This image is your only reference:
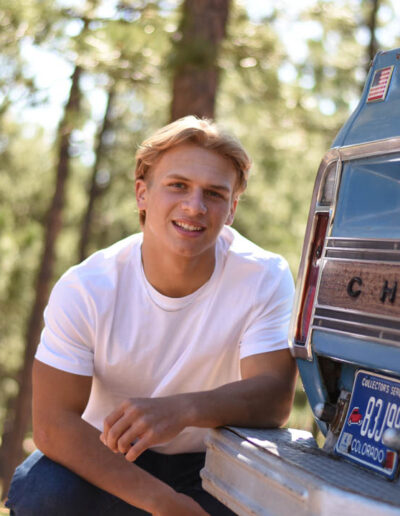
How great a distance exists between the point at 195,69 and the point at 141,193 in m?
3.35

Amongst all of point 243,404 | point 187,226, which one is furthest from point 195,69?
point 243,404

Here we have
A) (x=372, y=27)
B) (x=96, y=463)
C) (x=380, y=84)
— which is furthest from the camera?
(x=372, y=27)

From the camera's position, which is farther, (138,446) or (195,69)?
(195,69)

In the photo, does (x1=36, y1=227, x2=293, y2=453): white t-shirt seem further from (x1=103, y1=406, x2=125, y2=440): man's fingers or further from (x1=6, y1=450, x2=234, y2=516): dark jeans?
(x1=103, y1=406, x2=125, y2=440): man's fingers

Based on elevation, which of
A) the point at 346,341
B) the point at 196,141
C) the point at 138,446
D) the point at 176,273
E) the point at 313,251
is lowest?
the point at 138,446

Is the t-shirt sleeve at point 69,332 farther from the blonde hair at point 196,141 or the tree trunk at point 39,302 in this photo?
the tree trunk at point 39,302

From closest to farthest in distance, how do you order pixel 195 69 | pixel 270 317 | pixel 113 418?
pixel 113 418 → pixel 270 317 → pixel 195 69

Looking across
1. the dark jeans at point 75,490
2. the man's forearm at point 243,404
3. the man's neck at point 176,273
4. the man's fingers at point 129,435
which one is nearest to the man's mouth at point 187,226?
the man's neck at point 176,273

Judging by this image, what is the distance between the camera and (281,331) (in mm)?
3188

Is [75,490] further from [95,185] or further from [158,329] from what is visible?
[95,185]

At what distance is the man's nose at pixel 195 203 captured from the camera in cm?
319

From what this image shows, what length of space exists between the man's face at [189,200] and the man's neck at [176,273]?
0.17 feet

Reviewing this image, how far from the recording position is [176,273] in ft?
11.0

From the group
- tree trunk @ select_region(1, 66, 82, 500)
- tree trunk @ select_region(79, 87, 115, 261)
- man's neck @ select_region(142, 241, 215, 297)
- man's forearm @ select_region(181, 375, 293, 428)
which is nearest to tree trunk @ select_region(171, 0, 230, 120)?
man's neck @ select_region(142, 241, 215, 297)
